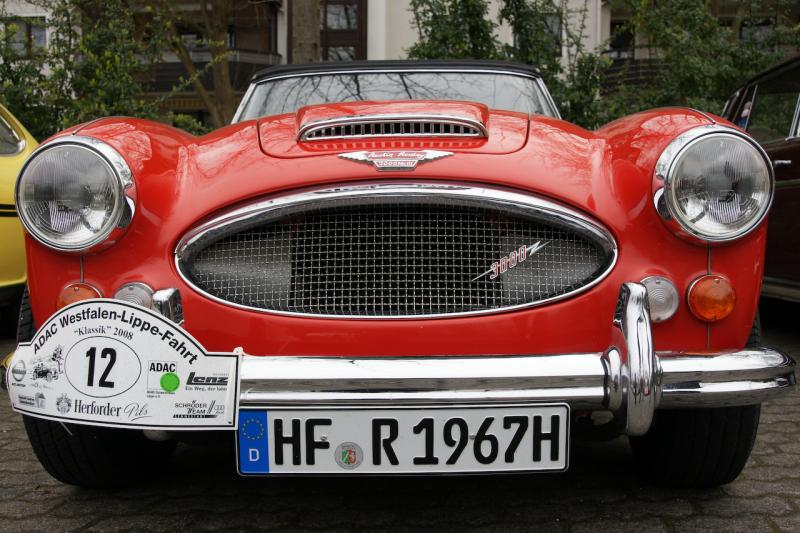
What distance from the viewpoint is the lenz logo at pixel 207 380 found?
159cm

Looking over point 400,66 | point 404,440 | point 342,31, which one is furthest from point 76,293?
point 342,31

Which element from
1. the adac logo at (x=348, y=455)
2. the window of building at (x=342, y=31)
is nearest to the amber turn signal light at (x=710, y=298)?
the adac logo at (x=348, y=455)

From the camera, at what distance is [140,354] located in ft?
5.29

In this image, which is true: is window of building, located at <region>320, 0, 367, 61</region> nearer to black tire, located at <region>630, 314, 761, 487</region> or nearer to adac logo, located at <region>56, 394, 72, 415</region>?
black tire, located at <region>630, 314, 761, 487</region>

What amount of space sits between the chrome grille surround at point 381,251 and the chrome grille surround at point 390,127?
0.27 metres

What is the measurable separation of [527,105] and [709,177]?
1218 mm

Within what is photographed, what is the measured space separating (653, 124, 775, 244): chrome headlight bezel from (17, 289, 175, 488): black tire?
1.36 metres

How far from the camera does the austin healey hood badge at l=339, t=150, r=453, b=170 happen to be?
1.78m

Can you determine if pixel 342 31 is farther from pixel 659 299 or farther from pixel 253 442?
pixel 253 442

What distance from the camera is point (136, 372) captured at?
1.61 metres

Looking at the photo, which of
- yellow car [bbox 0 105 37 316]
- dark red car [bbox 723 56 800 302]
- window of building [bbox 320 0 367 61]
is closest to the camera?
dark red car [bbox 723 56 800 302]

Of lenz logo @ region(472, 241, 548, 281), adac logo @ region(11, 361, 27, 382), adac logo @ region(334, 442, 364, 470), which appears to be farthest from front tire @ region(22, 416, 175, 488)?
lenz logo @ region(472, 241, 548, 281)

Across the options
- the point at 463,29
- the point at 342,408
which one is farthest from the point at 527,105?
the point at 463,29

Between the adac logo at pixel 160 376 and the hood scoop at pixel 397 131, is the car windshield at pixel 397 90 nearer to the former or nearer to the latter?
the hood scoop at pixel 397 131
